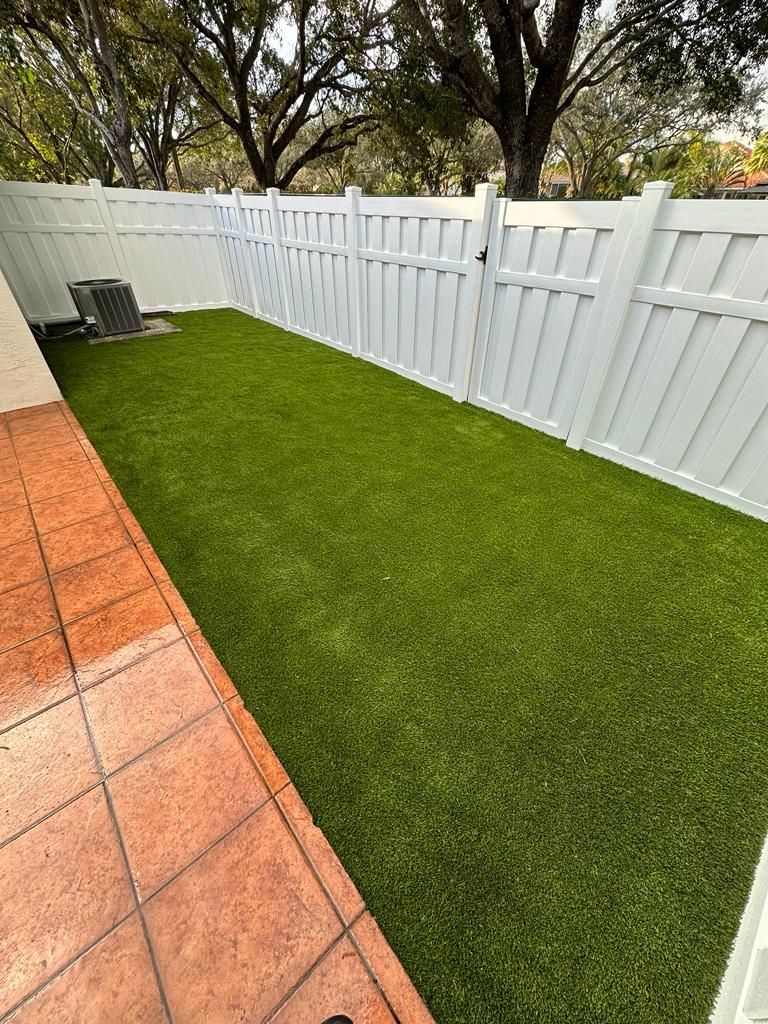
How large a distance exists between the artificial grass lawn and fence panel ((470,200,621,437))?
0.40m

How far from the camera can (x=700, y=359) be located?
2316mm

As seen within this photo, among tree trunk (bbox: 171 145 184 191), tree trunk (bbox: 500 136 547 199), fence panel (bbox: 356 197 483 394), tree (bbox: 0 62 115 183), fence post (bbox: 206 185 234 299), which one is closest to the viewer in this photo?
fence panel (bbox: 356 197 483 394)

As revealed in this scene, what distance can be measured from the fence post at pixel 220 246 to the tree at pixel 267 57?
12.0ft

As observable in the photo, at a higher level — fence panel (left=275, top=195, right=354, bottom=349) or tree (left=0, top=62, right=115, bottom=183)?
tree (left=0, top=62, right=115, bottom=183)

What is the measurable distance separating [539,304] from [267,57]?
10.4 metres

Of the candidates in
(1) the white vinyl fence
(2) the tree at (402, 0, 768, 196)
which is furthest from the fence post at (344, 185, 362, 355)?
(2) the tree at (402, 0, 768, 196)

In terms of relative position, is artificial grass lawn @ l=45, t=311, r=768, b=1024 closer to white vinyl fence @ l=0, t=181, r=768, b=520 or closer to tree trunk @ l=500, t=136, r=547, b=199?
white vinyl fence @ l=0, t=181, r=768, b=520

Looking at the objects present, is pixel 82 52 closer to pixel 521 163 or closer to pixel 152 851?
pixel 521 163

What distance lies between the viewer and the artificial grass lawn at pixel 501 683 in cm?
102

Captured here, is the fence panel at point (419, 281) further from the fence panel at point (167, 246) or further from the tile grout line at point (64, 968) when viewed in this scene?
the fence panel at point (167, 246)

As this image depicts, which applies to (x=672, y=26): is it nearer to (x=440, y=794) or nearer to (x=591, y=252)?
(x=591, y=252)

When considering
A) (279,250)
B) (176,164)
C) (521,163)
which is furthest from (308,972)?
(176,164)

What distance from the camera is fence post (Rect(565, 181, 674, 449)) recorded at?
221 centimetres

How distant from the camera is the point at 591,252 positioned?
2.52 meters
